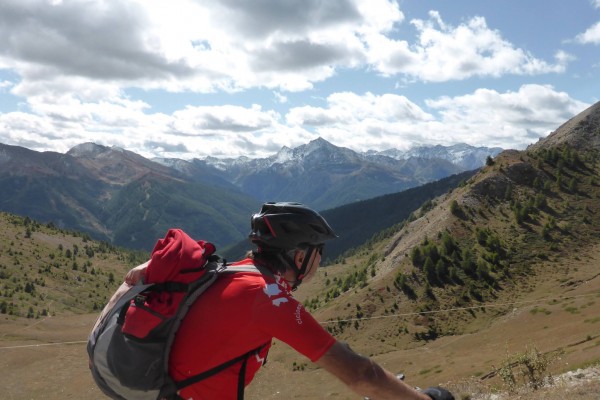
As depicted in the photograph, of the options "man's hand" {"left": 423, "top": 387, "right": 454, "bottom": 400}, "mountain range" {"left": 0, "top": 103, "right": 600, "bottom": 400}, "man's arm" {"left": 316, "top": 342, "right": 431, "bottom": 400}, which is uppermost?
"man's arm" {"left": 316, "top": 342, "right": 431, "bottom": 400}

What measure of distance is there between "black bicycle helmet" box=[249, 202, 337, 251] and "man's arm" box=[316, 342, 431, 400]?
1.39 meters

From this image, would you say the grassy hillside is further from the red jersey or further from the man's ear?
the red jersey

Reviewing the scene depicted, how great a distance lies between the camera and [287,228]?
501 centimetres

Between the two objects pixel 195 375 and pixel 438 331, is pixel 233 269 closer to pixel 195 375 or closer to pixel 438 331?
pixel 195 375

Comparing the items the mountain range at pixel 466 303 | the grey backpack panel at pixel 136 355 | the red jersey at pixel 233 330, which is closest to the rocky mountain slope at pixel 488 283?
the mountain range at pixel 466 303

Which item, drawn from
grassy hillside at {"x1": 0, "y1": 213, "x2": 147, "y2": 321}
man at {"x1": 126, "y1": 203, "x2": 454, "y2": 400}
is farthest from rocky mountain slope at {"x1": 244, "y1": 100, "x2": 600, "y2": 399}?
grassy hillside at {"x1": 0, "y1": 213, "x2": 147, "y2": 321}

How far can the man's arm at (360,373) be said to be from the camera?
3842 millimetres

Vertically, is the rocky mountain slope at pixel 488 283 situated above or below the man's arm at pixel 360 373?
below

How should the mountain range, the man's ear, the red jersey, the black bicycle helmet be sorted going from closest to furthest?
the red jersey
the black bicycle helmet
the man's ear
the mountain range

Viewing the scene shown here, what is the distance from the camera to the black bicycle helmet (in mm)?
4945

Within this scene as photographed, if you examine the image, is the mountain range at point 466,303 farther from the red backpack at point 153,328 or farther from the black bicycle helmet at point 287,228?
the red backpack at point 153,328

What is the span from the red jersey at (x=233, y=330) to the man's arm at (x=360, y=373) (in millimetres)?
107

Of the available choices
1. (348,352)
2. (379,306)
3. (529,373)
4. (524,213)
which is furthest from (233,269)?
(524,213)

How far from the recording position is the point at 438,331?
56250mm
